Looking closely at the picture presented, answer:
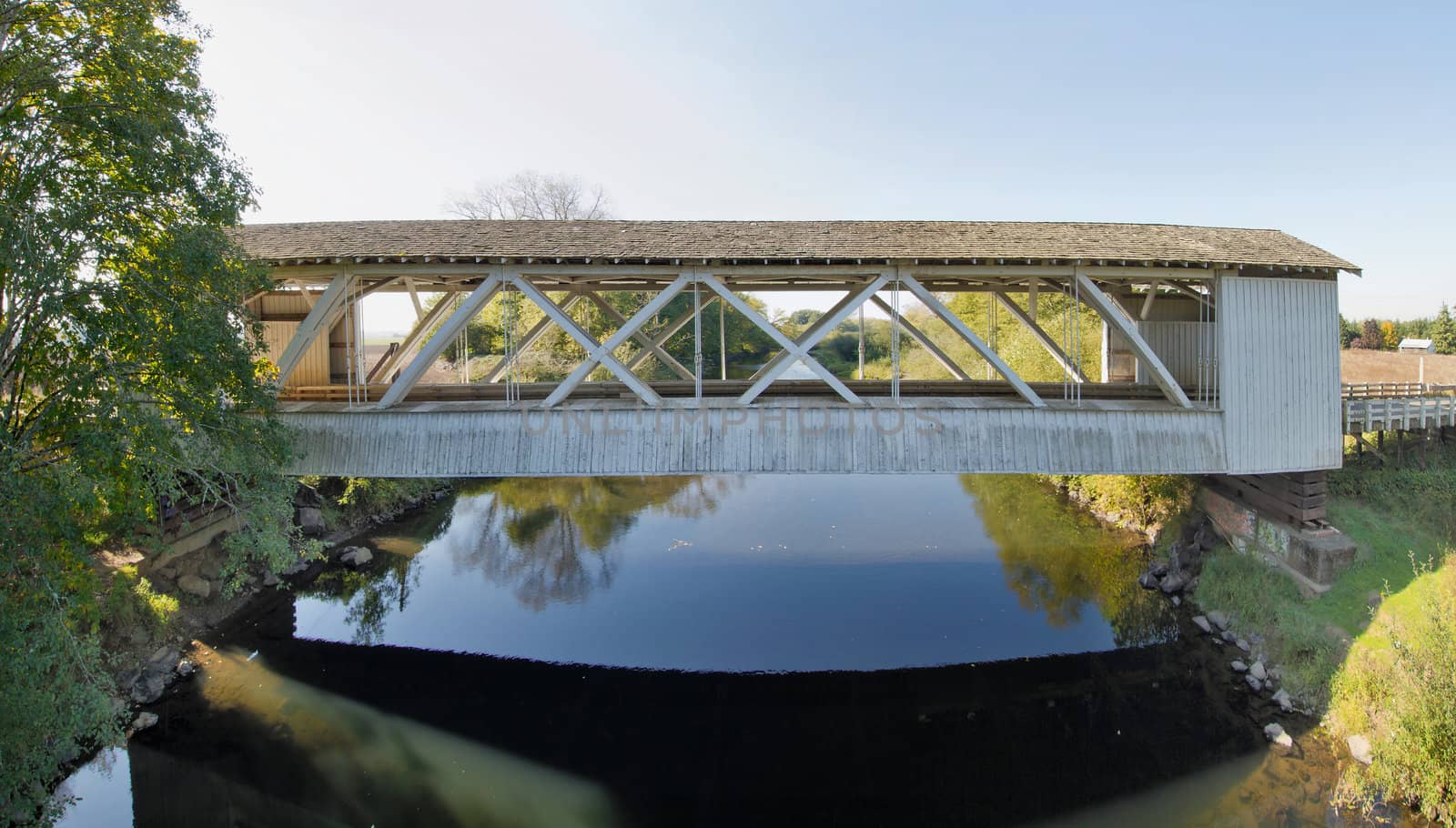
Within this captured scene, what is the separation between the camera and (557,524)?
2128 cm

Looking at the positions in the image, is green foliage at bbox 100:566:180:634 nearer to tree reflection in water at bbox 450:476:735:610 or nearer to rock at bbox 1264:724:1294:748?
tree reflection in water at bbox 450:476:735:610

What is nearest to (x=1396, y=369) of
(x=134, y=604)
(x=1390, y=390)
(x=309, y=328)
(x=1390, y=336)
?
(x=1390, y=390)

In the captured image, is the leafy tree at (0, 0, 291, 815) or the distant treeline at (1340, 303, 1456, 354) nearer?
the leafy tree at (0, 0, 291, 815)

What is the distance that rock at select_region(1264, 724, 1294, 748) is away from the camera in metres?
9.89

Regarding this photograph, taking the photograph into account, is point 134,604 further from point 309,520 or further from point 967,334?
point 967,334

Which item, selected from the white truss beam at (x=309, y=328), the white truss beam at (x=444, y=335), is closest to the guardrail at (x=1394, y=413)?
the white truss beam at (x=444, y=335)

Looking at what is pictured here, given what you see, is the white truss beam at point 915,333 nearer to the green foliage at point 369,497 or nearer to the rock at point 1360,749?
the rock at point 1360,749

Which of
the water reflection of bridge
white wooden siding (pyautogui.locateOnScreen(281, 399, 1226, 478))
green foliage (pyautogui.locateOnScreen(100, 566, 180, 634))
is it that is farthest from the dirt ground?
green foliage (pyautogui.locateOnScreen(100, 566, 180, 634))

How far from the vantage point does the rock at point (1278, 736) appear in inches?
389

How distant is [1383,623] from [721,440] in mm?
10837

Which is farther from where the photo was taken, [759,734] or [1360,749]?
[759,734]

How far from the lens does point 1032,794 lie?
938 centimetres

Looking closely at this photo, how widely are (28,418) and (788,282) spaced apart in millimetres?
12278

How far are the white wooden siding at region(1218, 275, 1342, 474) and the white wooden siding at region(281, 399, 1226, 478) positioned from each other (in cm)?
179
